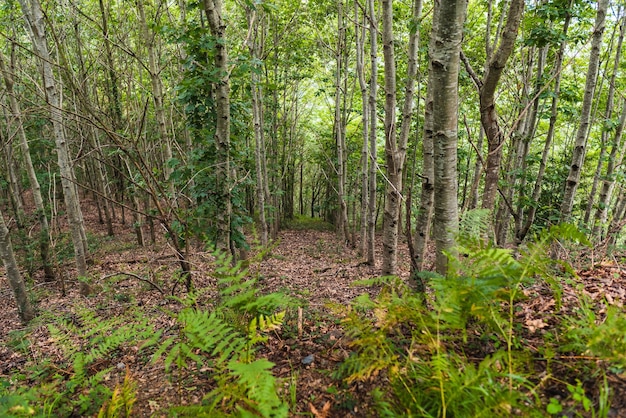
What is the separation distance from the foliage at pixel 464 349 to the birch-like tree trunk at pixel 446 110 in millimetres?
345

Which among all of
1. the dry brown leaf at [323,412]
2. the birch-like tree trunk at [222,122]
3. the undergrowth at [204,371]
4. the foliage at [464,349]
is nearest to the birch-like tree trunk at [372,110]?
the birch-like tree trunk at [222,122]

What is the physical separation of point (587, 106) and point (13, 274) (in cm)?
969

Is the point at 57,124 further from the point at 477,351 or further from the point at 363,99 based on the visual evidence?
the point at 477,351

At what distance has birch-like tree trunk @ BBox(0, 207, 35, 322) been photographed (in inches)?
185

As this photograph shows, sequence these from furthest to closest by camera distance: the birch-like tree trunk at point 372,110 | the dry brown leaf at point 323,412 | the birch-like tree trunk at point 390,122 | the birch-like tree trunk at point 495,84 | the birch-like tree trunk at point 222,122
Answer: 1. the birch-like tree trunk at point 372,110
2. the birch-like tree trunk at point 390,122
3. the birch-like tree trunk at point 222,122
4. the birch-like tree trunk at point 495,84
5. the dry brown leaf at point 323,412

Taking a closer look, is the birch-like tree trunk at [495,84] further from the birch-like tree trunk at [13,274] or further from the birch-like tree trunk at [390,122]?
the birch-like tree trunk at [13,274]

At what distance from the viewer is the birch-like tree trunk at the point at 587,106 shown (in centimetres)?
543

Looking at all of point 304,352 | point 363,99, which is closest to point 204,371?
point 304,352

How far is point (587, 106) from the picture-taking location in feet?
19.0

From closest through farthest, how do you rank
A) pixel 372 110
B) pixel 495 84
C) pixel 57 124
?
pixel 495 84, pixel 57 124, pixel 372 110

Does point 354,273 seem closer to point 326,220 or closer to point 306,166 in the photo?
point 326,220

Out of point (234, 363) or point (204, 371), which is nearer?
point (234, 363)

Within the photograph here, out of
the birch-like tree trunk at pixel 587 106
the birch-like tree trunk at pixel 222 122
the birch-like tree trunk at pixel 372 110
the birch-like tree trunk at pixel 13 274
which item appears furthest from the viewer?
the birch-like tree trunk at pixel 372 110

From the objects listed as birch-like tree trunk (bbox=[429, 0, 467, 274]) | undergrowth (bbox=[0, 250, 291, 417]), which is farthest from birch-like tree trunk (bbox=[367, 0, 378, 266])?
undergrowth (bbox=[0, 250, 291, 417])
